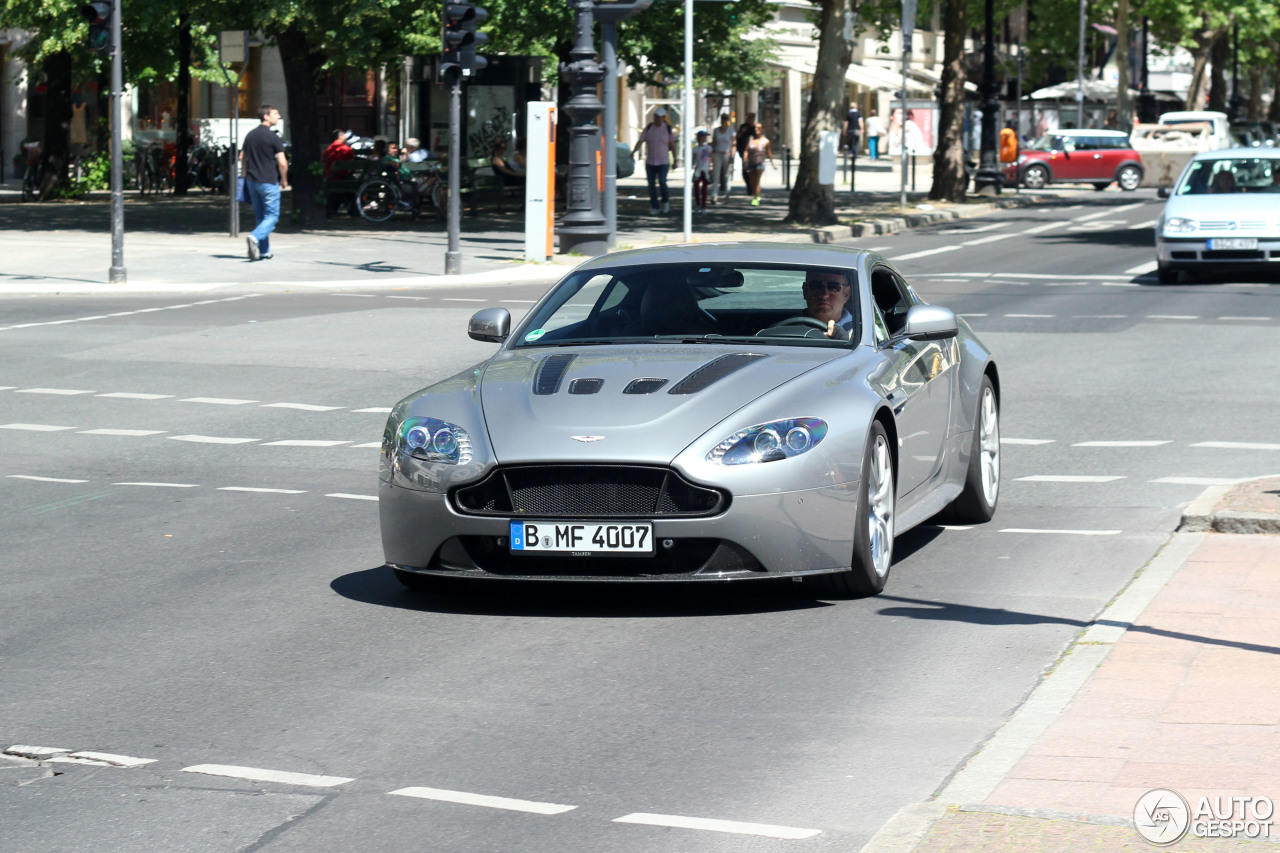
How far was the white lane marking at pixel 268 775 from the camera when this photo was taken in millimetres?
5059

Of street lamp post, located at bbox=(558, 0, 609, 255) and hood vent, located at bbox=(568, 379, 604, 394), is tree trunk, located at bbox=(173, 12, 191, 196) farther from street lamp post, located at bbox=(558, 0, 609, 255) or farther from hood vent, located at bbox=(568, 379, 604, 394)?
hood vent, located at bbox=(568, 379, 604, 394)

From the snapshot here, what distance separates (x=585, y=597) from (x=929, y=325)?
177 centimetres

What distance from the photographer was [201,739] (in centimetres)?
549

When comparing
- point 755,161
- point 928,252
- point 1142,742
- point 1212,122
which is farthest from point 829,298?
point 1212,122

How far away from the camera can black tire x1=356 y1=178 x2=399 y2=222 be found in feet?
113

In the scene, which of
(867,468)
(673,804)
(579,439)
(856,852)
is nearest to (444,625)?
(579,439)

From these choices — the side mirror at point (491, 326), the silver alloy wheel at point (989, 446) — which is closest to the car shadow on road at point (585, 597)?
the side mirror at point (491, 326)

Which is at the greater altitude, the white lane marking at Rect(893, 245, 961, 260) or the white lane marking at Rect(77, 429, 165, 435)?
the white lane marking at Rect(893, 245, 961, 260)

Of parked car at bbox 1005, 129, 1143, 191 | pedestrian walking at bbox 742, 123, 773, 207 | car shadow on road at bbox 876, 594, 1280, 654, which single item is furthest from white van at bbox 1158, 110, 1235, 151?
car shadow on road at bbox 876, 594, 1280, 654

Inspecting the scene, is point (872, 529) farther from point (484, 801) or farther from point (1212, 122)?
point (1212, 122)

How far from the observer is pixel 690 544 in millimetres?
6891

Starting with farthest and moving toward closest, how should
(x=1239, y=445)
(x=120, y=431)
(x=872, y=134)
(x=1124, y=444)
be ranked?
(x=872, y=134), (x=120, y=431), (x=1124, y=444), (x=1239, y=445)

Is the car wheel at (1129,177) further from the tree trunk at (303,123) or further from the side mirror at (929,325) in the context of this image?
the side mirror at (929,325)

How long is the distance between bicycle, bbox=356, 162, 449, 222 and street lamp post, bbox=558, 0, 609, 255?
703cm
